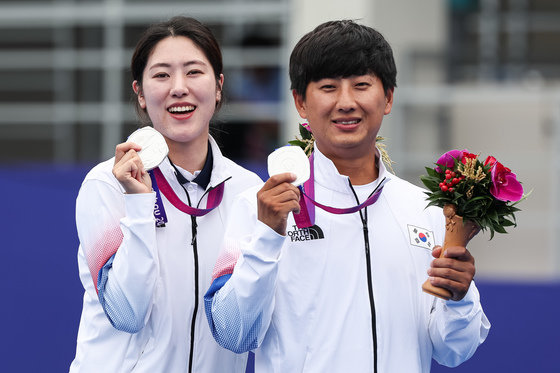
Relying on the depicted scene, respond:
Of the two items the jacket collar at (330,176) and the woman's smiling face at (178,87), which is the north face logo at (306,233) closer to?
the jacket collar at (330,176)

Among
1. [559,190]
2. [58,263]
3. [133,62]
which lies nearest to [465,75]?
[559,190]

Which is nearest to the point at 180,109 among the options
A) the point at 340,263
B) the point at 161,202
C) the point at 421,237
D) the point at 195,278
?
the point at 161,202

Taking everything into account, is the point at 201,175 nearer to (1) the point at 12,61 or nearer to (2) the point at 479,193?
(2) the point at 479,193

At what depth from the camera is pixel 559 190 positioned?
302 inches

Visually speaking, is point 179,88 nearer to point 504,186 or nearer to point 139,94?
point 139,94

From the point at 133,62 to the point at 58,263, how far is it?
2.93 metres

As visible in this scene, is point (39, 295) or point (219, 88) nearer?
point (219, 88)

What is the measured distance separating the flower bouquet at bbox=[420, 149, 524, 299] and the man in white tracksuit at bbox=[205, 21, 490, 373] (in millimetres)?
82

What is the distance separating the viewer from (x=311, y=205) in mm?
3123

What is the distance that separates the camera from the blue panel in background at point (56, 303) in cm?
582

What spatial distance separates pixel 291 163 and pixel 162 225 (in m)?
0.58

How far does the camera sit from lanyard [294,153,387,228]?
309 cm

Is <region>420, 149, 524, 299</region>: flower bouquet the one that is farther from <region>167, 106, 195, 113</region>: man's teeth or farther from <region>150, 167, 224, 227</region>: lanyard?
<region>167, 106, 195, 113</region>: man's teeth

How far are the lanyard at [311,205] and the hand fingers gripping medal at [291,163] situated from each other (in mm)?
121
